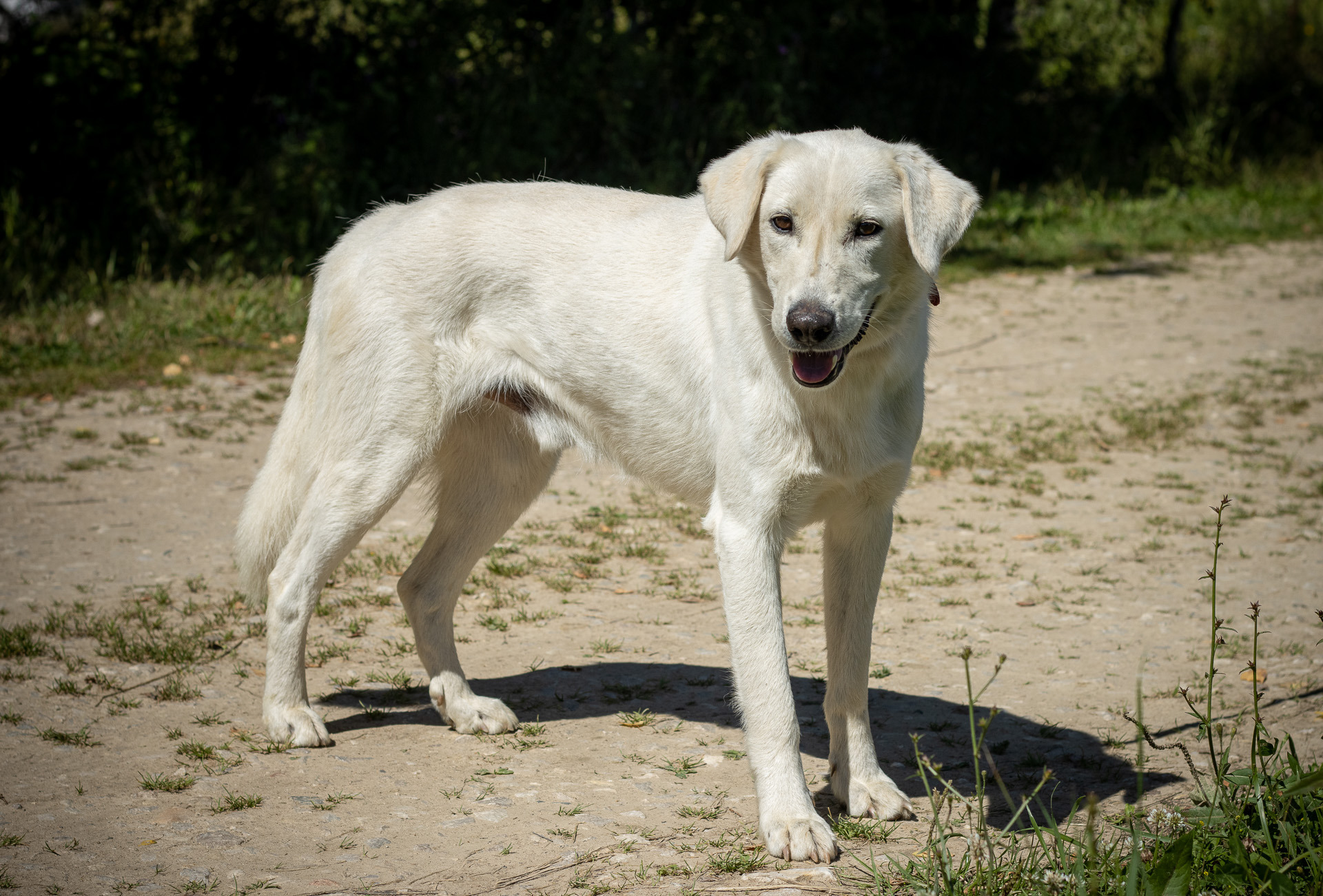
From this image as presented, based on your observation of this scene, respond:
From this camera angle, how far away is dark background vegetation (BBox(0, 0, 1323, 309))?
9430 mm

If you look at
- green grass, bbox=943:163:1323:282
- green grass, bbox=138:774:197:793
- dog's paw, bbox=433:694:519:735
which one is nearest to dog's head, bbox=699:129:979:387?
dog's paw, bbox=433:694:519:735

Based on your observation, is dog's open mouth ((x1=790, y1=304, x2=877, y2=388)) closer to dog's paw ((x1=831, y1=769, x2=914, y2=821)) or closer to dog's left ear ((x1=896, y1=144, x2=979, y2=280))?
dog's left ear ((x1=896, y1=144, x2=979, y2=280))

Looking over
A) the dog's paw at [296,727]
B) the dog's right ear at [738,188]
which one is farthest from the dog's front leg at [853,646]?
the dog's paw at [296,727]

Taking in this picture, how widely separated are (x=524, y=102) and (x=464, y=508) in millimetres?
8023

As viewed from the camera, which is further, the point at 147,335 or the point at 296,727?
the point at 147,335

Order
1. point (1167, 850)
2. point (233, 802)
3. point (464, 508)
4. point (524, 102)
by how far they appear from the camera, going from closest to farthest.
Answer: point (1167, 850), point (233, 802), point (464, 508), point (524, 102)

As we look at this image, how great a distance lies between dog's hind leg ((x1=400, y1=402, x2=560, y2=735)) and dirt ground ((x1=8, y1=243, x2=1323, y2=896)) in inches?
12.6

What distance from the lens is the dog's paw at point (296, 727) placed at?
146 inches

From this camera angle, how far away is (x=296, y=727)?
373 centimetres

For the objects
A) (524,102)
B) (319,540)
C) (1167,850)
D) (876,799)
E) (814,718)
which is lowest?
(814,718)

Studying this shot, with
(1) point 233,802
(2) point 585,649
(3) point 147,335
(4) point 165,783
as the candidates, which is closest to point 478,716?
(2) point 585,649

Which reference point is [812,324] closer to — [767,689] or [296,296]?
[767,689]

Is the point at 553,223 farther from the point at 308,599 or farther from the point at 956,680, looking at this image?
the point at 956,680

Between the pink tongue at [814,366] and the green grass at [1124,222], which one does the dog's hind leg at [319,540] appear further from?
the green grass at [1124,222]
